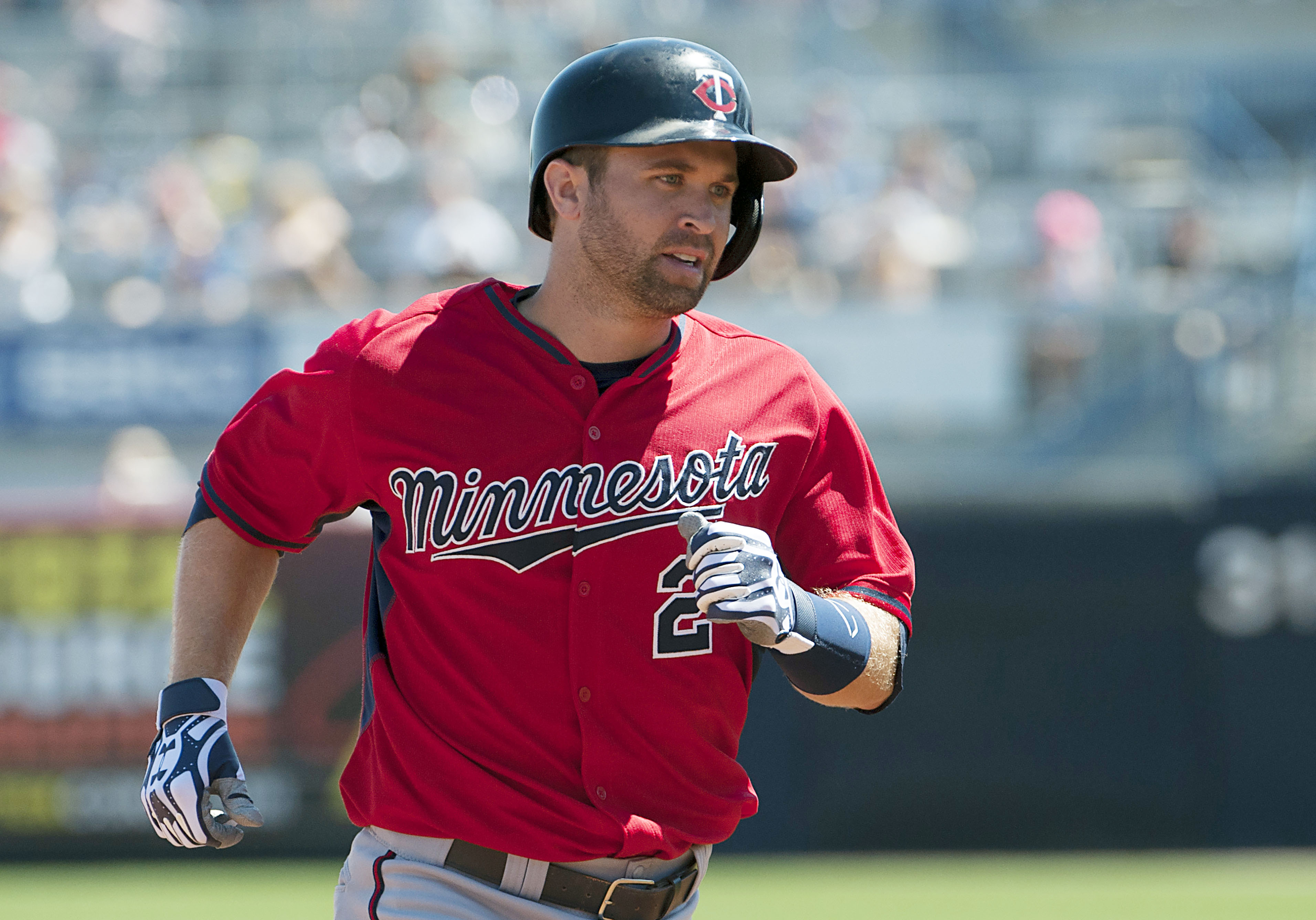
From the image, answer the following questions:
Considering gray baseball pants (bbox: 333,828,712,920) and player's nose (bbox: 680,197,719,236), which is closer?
gray baseball pants (bbox: 333,828,712,920)

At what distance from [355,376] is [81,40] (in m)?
12.7

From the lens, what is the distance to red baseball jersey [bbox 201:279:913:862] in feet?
9.75

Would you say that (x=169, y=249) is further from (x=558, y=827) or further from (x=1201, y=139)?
(x=558, y=827)

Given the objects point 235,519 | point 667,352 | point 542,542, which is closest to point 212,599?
point 235,519

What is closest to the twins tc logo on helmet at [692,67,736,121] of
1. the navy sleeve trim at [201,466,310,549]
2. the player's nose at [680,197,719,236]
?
the player's nose at [680,197,719,236]

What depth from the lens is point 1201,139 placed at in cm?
1212

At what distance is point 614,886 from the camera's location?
9.65 feet

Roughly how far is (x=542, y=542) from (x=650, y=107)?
0.80 meters

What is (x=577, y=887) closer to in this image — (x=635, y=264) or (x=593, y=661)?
(x=593, y=661)

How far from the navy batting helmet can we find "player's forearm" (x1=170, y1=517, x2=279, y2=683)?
888mm

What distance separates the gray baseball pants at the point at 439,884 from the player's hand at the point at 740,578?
0.53 m

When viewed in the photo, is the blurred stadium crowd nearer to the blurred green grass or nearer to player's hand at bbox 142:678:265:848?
the blurred green grass

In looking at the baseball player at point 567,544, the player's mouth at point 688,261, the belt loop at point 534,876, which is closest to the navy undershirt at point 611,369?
the baseball player at point 567,544

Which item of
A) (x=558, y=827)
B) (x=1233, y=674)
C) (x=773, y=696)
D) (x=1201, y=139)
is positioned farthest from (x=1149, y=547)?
(x=558, y=827)
